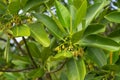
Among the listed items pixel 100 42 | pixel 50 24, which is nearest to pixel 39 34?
pixel 50 24

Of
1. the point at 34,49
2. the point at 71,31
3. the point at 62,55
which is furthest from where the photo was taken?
the point at 34,49

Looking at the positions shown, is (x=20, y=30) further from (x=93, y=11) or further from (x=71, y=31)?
(x=93, y=11)

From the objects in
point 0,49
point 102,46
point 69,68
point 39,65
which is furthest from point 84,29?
A: point 0,49

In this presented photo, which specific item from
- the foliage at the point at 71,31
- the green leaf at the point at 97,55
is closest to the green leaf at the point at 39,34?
the foliage at the point at 71,31

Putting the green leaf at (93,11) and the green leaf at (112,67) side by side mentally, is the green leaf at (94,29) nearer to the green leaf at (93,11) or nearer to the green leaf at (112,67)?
the green leaf at (93,11)

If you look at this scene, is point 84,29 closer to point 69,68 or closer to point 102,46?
Answer: point 102,46

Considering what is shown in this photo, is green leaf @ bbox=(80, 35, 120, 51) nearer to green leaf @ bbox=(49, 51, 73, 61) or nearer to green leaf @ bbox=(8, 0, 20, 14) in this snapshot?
green leaf @ bbox=(49, 51, 73, 61)
